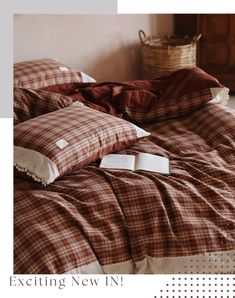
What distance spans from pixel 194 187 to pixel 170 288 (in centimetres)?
45

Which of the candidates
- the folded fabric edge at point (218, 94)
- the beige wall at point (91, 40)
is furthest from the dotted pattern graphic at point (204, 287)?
the beige wall at point (91, 40)

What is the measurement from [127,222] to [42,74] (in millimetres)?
1250

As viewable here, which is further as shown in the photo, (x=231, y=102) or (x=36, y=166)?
(x=231, y=102)

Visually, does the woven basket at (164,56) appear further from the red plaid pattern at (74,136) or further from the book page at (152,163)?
the book page at (152,163)

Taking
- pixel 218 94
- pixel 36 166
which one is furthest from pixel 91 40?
pixel 36 166

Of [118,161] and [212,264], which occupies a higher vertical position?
[118,161]

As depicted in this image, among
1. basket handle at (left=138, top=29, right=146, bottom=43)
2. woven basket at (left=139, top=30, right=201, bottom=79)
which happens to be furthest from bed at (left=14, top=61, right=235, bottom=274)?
basket handle at (left=138, top=29, right=146, bottom=43)

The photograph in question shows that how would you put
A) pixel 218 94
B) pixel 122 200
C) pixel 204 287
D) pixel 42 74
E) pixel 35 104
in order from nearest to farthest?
pixel 204 287
pixel 122 200
pixel 35 104
pixel 218 94
pixel 42 74

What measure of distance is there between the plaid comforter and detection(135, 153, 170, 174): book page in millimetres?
40

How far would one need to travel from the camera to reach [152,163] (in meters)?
1.91

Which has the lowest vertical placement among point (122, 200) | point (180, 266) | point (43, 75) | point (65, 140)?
point (180, 266)

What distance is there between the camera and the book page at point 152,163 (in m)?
1.86

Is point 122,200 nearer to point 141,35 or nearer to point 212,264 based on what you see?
point 212,264

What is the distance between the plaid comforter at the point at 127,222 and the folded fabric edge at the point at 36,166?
0.04 m
